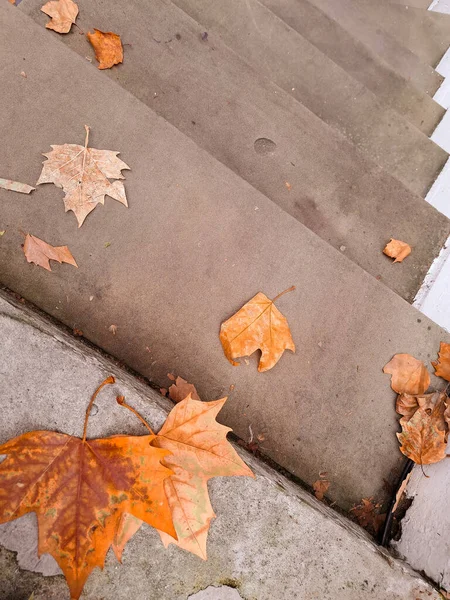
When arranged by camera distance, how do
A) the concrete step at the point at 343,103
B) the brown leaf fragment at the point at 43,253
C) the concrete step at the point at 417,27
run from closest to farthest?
the brown leaf fragment at the point at 43,253, the concrete step at the point at 343,103, the concrete step at the point at 417,27

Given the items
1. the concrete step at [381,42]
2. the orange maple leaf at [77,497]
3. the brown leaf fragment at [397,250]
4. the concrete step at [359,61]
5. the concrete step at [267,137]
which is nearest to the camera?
the orange maple leaf at [77,497]

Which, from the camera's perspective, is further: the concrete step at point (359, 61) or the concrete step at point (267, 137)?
the concrete step at point (359, 61)

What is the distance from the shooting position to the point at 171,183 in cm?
205

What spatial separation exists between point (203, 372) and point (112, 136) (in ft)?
3.85

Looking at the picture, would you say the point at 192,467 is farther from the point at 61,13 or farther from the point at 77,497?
the point at 61,13

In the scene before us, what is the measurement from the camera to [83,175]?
1.91 meters

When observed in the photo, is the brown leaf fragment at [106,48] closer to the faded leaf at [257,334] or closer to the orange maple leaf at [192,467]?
the faded leaf at [257,334]

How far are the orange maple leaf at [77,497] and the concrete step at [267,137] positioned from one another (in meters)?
1.62

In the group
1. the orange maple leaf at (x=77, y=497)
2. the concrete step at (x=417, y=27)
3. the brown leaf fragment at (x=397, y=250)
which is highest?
the concrete step at (x=417, y=27)

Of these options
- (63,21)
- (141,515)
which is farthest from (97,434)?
(63,21)

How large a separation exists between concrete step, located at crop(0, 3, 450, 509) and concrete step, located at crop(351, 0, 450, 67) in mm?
2660

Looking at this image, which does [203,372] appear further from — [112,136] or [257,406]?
[112,136]

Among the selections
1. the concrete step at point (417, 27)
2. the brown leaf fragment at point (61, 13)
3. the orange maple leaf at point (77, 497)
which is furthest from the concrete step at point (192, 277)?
the concrete step at point (417, 27)

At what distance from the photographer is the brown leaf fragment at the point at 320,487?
79.5 inches
